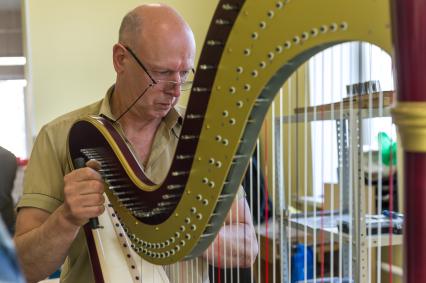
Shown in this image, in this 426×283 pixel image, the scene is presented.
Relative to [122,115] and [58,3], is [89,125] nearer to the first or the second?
[122,115]

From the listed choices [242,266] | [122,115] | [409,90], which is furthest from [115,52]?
[409,90]

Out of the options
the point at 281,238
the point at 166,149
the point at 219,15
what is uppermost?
the point at 219,15

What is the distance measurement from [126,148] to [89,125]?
0.12 metres

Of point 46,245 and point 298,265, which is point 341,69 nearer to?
point 46,245

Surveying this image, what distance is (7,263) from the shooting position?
0.91 ft

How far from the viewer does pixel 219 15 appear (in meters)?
0.64

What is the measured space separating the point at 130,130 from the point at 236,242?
0.47 m

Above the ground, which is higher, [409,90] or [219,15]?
[219,15]

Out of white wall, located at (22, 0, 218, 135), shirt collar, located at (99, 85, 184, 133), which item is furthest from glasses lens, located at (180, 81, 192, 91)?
white wall, located at (22, 0, 218, 135)

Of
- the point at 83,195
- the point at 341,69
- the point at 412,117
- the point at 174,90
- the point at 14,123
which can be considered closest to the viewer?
the point at 412,117

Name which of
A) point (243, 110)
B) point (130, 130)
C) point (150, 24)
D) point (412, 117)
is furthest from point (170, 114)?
point (412, 117)

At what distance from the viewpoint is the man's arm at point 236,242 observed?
105 cm

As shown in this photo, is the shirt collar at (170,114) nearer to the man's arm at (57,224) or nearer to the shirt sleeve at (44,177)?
the shirt sleeve at (44,177)

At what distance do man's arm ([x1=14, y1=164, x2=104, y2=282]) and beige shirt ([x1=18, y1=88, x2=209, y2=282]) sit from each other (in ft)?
0.13
